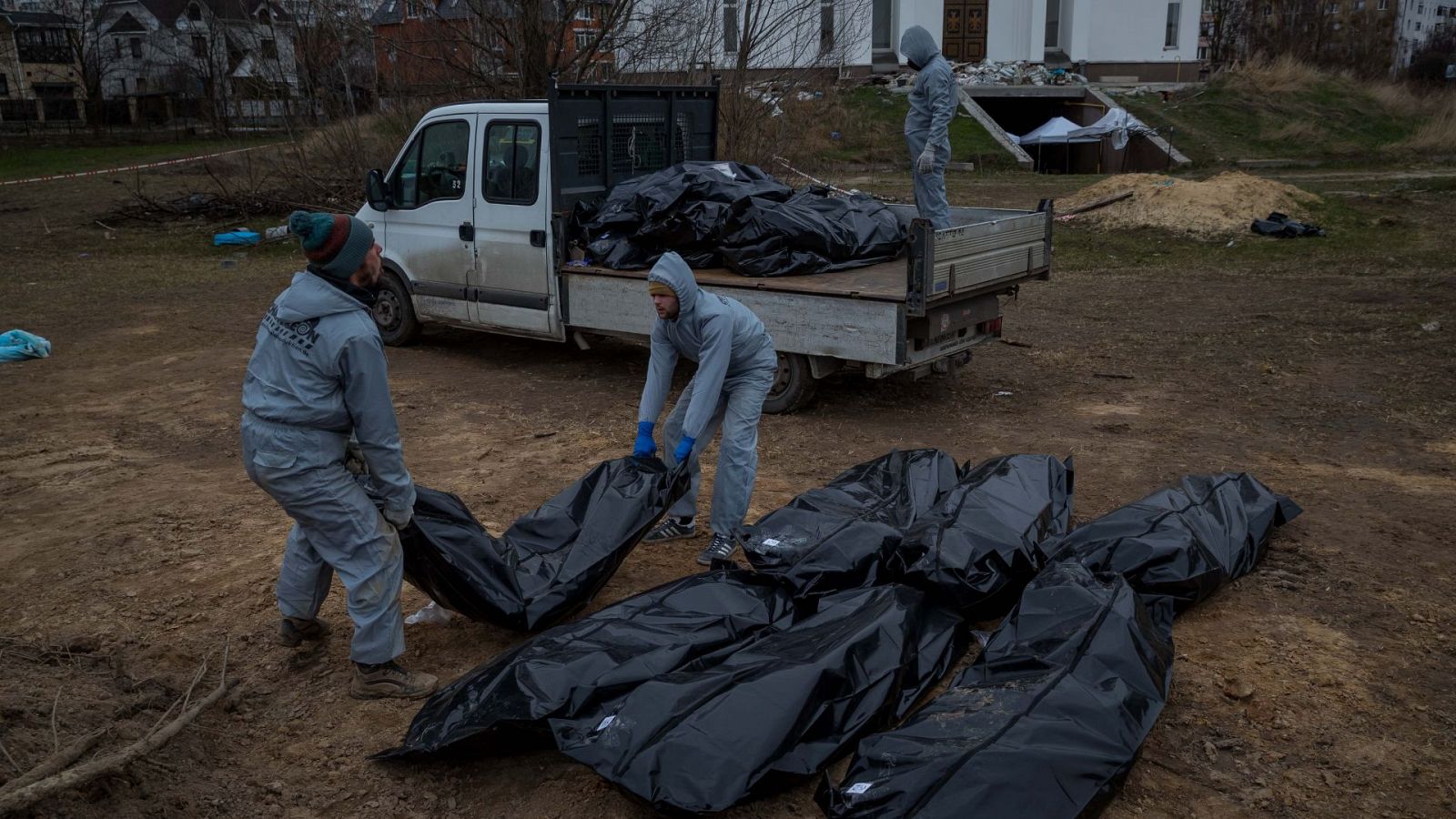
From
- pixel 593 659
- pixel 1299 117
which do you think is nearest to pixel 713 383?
pixel 593 659

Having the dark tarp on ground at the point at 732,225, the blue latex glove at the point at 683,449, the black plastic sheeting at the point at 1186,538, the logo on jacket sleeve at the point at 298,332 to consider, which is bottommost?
the black plastic sheeting at the point at 1186,538

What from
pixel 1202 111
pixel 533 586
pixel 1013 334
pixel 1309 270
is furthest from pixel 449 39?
pixel 1202 111

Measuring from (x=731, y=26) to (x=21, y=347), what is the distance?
41.2 ft

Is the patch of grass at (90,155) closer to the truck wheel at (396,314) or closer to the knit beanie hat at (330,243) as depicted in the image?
the truck wheel at (396,314)

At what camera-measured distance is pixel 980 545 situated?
435 centimetres

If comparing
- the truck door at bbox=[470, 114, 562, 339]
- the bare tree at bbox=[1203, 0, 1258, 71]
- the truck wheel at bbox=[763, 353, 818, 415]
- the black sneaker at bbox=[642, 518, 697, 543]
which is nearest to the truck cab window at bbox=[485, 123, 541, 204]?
the truck door at bbox=[470, 114, 562, 339]

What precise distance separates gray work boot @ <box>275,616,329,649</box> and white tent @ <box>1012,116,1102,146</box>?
85.7ft

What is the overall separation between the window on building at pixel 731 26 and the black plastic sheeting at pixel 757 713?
1573 cm

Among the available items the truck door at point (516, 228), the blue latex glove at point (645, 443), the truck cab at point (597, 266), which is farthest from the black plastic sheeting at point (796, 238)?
the blue latex glove at point (645, 443)

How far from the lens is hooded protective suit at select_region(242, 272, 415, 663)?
374cm

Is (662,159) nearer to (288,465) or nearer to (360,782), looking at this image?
(288,465)

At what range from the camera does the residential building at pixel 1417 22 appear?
6425cm

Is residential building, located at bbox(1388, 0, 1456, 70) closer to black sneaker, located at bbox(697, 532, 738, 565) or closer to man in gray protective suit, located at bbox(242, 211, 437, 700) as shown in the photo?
black sneaker, located at bbox(697, 532, 738, 565)

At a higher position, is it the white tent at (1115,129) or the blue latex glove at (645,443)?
the white tent at (1115,129)
